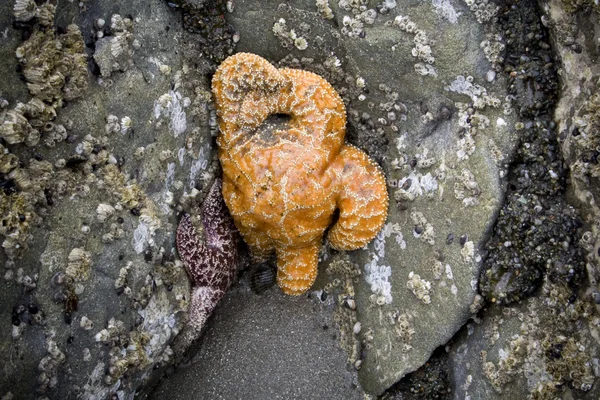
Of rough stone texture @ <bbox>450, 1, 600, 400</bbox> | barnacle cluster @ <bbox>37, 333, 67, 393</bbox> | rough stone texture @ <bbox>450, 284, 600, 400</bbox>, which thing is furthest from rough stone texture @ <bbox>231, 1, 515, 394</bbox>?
barnacle cluster @ <bbox>37, 333, 67, 393</bbox>

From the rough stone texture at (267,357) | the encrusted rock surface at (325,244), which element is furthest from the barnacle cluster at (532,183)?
the rough stone texture at (267,357)

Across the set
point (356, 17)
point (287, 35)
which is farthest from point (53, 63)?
point (356, 17)

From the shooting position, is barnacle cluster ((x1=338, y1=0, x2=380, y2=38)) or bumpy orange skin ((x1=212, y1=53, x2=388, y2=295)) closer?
barnacle cluster ((x1=338, y1=0, x2=380, y2=38))

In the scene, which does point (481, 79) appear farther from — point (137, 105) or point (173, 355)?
point (173, 355)

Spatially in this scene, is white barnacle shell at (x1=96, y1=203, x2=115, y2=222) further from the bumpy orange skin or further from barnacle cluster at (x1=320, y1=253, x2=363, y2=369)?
barnacle cluster at (x1=320, y1=253, x2=363, y2=369)

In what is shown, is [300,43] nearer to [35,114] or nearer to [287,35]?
[287,35]

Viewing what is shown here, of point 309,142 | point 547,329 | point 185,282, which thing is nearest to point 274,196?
point 309,142
